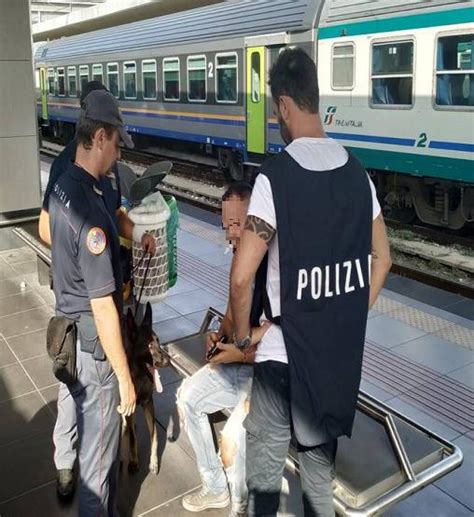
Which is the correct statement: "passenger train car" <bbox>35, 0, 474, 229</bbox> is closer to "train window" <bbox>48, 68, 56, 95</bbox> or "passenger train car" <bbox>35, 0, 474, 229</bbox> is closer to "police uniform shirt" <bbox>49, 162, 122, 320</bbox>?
"police uniform shirt" <bbox>49, 162, 122, 320</bbox>

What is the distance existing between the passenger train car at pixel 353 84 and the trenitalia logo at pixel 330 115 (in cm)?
2

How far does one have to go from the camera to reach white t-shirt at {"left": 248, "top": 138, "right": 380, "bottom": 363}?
2088 millimetres

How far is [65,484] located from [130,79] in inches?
568

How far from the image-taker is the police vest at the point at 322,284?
2088mm

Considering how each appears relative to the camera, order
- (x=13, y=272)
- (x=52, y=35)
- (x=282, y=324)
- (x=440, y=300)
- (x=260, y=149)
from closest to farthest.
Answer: (x=282, y=324) → (x=440, y=300) → (x=13, y=272) → (x=260, y=149) → (x=52, y=35)

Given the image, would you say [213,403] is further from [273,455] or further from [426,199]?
[426,199]

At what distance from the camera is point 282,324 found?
2156mm

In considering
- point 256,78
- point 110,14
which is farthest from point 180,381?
point 110,14

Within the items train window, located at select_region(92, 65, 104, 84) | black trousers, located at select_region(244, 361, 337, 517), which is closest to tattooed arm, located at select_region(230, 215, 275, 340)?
black trousers, located at select_region(244, 361, 337, 517)

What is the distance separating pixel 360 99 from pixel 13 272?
18.5 feet

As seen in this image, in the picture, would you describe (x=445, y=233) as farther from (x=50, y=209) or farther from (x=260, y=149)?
(x=50, y=209)

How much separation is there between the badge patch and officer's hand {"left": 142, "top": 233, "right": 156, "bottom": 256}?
1.50 ft

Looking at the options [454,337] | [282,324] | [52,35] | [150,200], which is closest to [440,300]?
[454,337]

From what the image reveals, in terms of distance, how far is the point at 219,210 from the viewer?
1020 cm
